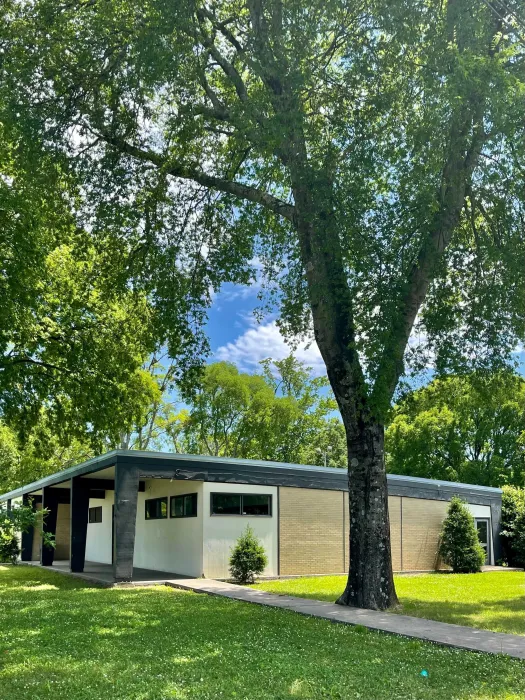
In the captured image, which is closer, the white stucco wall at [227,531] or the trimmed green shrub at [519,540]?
the white stucco wall at [227,531]

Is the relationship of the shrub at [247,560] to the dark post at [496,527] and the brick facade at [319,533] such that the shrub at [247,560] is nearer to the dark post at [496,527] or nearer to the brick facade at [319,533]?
the brick facade at [319,533]

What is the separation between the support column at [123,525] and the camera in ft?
54.9

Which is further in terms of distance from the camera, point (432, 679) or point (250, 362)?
point (250, 362)

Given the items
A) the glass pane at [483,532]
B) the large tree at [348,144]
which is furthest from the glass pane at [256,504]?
the glass pane at [483,532]

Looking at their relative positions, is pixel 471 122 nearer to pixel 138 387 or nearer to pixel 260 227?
pixel 260 227

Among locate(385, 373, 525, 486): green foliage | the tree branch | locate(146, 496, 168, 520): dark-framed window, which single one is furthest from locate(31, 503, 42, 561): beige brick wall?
locate(385, 373, 525, 486): green foliage

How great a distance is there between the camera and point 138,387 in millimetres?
21500

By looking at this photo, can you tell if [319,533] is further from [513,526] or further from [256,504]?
[513,526]

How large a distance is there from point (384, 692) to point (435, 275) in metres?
7.89

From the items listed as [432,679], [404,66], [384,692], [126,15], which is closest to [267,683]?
[384,692]

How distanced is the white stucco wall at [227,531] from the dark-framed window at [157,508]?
289 cm

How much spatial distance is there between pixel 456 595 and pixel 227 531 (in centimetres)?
682

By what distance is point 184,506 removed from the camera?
67.1ft

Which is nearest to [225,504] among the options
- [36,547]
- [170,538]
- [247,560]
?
[247,560]
